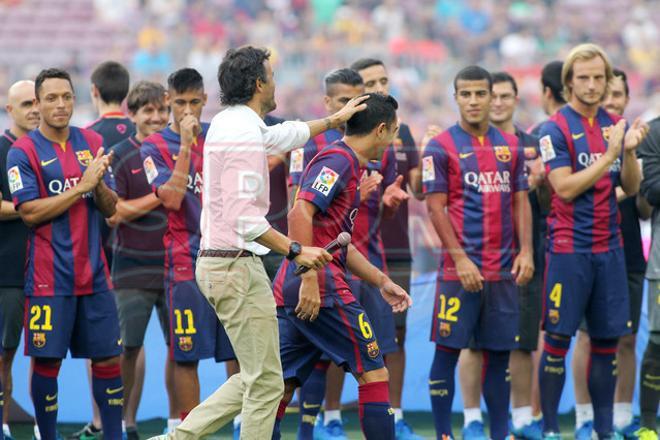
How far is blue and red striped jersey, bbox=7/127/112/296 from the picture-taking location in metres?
6.28

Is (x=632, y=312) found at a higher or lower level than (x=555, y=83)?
lower

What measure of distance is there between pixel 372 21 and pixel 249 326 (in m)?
17.9

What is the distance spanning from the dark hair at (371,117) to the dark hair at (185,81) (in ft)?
5.18

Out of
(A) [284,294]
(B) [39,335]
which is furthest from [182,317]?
(A) [284,294]

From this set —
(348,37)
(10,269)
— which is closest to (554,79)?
(10,269)

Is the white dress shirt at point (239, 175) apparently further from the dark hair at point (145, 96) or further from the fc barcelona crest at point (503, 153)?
the dark hair at point (145, 96)

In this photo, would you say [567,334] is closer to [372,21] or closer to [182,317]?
[182,317]

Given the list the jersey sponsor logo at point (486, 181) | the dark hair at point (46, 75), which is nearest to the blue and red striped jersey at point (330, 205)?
the jersey sponsor logo at point (486, 181)

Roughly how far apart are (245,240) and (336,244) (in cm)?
43

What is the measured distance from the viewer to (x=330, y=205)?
18.0 ft

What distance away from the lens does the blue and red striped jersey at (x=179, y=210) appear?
22.0 feet

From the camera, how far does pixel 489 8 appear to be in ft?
74.9

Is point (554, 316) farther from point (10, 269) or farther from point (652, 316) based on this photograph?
point (10, 269)

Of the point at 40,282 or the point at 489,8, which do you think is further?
the point at 489,8
